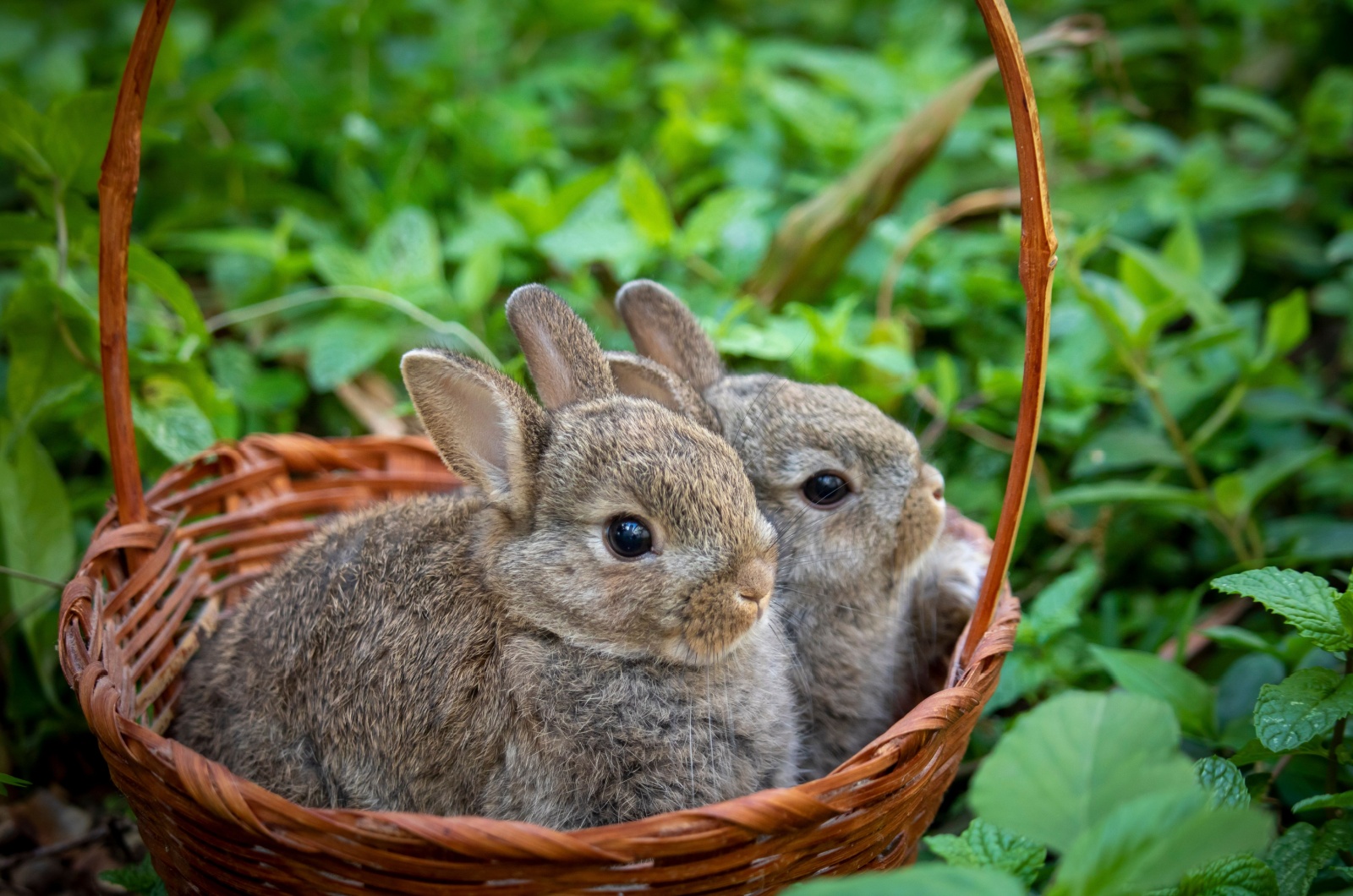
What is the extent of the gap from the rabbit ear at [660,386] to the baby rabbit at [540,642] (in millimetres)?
312

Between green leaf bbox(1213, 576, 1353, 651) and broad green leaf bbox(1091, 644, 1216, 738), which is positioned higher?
green leaf bbox(1213, 576, 1353, 651)

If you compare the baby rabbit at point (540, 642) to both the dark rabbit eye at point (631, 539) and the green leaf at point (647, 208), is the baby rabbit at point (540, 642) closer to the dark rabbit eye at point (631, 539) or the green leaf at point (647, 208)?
the dark rabbit eye at point (631, 539)

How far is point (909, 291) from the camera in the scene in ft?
14.2

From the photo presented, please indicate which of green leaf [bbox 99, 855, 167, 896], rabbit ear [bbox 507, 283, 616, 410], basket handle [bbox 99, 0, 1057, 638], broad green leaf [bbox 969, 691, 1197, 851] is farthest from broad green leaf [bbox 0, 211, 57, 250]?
broad green leaf [bbox 969, 691, 1197, 851]

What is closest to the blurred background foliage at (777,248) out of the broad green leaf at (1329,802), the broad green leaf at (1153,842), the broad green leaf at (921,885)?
the broad green leaf at (1329,802)

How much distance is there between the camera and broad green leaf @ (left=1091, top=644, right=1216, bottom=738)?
272 centimetres

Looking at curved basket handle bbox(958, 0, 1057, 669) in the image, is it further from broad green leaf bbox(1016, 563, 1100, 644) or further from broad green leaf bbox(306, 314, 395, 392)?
broad green leaf bbox(306, 314, 395, 392)

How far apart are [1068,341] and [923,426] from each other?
0.60m

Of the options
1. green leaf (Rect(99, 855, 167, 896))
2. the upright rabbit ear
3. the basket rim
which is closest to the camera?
the basket rim

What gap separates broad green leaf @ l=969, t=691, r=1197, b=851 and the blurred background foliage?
4.60 feet

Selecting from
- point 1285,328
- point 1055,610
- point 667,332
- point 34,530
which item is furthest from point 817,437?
point 34,530


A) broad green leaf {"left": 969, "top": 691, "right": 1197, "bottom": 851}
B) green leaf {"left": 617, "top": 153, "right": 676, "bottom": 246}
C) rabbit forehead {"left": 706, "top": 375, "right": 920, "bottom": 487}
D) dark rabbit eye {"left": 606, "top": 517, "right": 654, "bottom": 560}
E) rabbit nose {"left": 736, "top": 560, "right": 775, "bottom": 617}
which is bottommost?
broad green leaf {"left": 969, "top": 691, "right": 1197, "bottom": 851}

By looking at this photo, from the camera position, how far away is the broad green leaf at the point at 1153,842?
1292mm

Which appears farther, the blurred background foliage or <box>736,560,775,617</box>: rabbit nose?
the blurred background foliage
